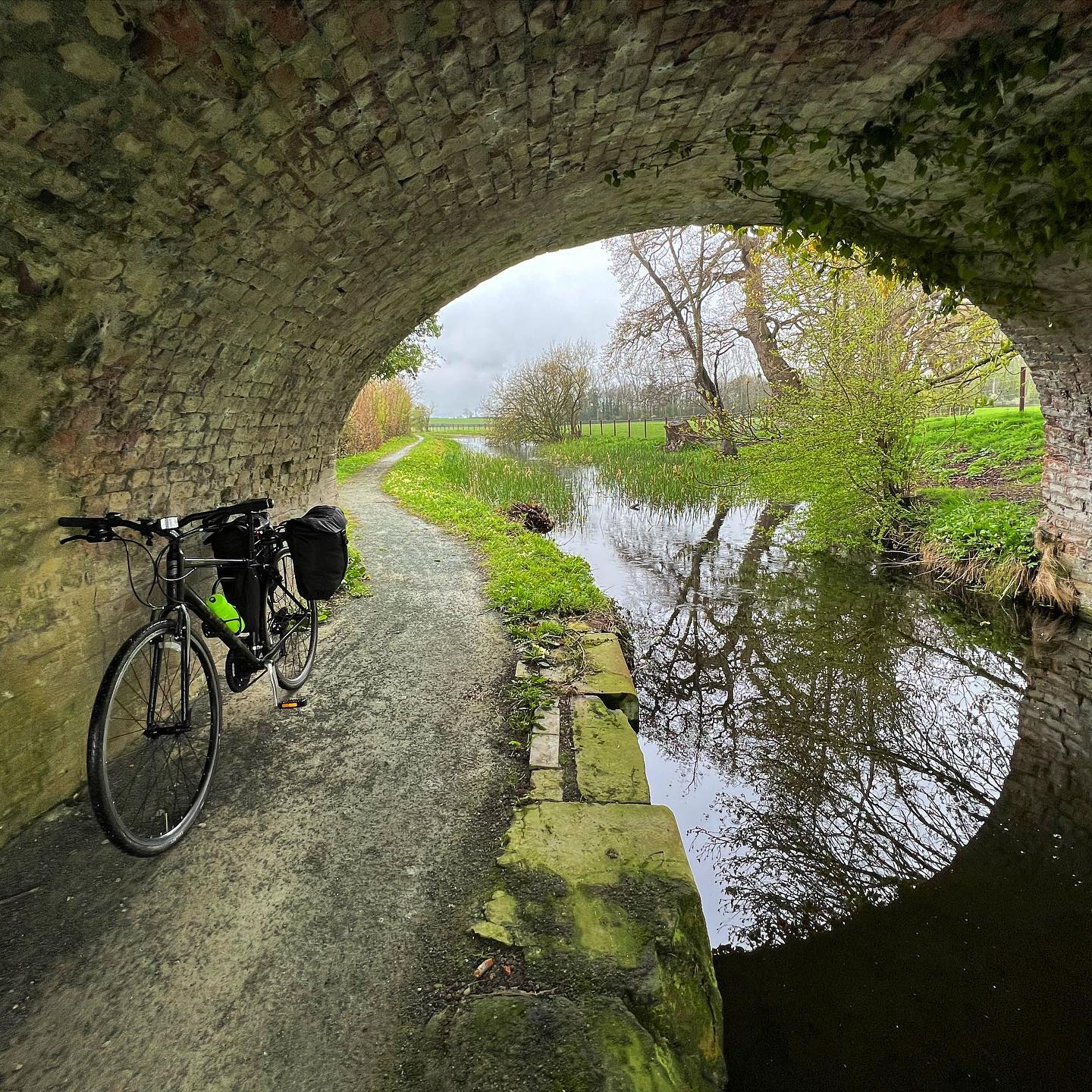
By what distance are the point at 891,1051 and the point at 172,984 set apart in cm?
223

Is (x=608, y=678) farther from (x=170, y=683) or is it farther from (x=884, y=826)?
(x=170, y=683)

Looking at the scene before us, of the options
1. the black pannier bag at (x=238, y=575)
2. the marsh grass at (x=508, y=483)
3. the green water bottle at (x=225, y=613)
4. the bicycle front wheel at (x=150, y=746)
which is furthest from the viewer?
the marsh grass at (x=508, y=483)

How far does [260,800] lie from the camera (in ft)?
8.25

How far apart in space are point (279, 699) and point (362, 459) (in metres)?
16.3

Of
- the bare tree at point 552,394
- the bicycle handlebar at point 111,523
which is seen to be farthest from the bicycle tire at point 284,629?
the bare tree at point 552,394

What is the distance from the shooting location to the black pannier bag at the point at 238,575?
2.98 meters

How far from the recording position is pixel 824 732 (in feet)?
12.2

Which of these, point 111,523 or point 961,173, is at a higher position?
point 961,173

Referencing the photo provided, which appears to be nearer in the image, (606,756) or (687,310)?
(606,756)

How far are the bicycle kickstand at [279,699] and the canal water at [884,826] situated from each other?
204 cm

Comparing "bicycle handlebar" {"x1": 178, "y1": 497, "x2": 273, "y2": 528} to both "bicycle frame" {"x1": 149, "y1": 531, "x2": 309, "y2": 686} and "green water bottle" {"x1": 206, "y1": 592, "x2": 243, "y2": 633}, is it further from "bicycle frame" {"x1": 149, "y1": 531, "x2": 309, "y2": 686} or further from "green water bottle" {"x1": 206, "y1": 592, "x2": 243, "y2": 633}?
"green water bottle" {"x1": 206, "y1": 592, "x2": 243, "y2": 633}

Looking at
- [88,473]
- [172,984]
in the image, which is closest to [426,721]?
[172,984]

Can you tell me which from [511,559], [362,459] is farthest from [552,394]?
[511,559]

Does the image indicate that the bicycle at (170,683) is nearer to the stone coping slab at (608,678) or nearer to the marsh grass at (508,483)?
the stone coping slab at (608,678)
